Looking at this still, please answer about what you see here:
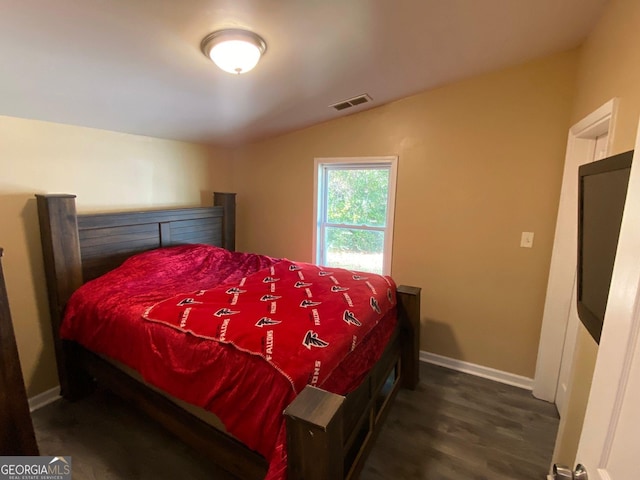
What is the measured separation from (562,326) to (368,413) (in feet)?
5.24

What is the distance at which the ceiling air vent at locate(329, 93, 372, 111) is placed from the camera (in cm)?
260

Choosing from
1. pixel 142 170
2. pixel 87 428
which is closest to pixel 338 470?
pixel 87 428

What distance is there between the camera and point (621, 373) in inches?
23.0

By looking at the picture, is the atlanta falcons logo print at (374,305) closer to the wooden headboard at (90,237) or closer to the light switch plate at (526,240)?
the light switch plate at (526,240)

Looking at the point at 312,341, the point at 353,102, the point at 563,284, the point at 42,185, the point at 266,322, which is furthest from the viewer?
the point at 353,102

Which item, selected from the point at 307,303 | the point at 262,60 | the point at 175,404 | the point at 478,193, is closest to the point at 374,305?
the point at 307,303

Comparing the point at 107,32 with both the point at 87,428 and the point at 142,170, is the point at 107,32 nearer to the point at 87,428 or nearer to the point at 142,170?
the point at 142,170

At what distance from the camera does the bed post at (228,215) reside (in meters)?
3.45

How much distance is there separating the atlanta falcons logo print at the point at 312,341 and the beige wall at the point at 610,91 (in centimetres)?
117

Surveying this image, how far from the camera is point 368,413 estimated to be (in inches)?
72.0

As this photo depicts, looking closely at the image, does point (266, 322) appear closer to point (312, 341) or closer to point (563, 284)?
point (312, 341)

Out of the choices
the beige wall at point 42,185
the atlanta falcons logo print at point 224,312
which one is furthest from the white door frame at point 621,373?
the beige wall at point 42,185

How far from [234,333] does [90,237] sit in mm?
1552

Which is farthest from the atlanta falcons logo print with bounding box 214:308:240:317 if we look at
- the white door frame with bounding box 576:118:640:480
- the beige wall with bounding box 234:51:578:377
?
the beige wall with bounding box 234:51:578:377
